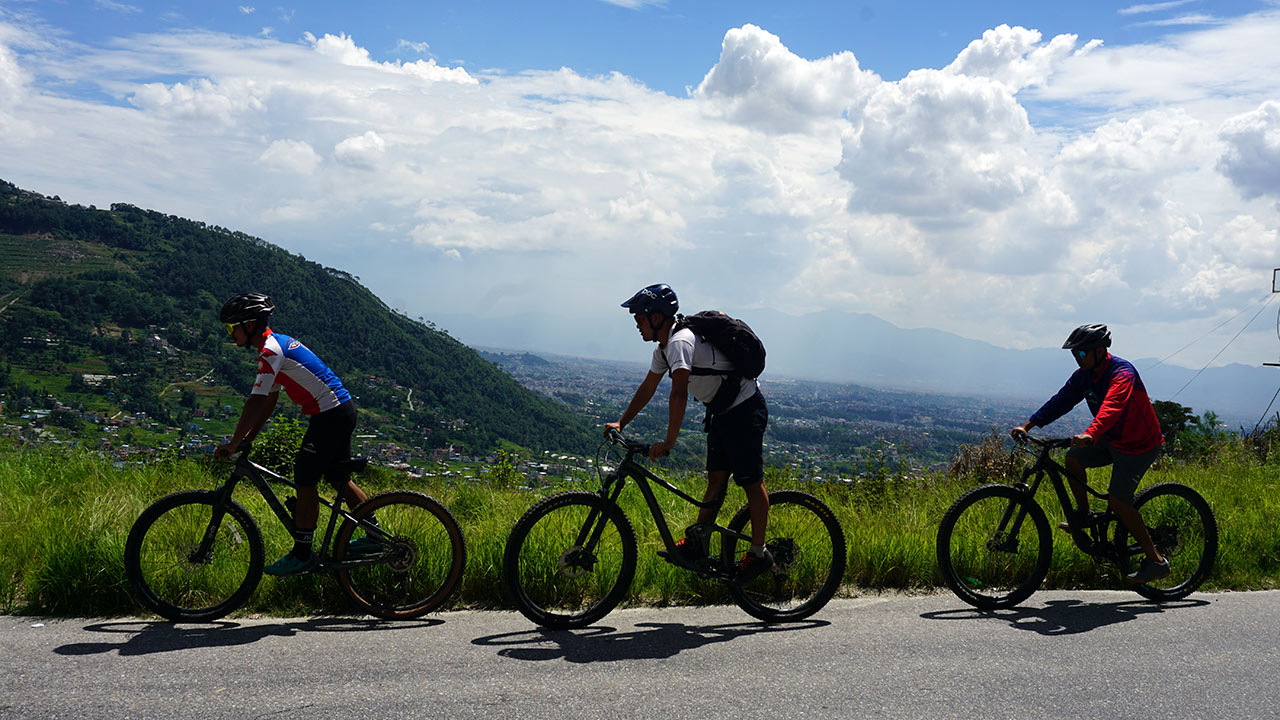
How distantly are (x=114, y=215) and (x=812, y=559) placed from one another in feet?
373

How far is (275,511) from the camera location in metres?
4.95

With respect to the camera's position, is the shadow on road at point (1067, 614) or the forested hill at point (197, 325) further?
the forested hill at point (197, 325)

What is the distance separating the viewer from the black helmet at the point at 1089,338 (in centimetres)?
559

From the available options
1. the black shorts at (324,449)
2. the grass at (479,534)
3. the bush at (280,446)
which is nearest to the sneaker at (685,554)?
the grass at (479,534)

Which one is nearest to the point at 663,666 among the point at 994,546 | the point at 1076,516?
the point at 994,546

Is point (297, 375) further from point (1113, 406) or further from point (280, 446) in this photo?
point (1113, 406)

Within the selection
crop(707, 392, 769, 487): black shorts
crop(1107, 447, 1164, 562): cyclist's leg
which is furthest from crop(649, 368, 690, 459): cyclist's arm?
crop(1107, 447, 1164, 562): cyclist's leg

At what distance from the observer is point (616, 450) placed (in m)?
5.05

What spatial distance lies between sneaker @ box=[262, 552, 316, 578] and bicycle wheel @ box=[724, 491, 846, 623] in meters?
2.76

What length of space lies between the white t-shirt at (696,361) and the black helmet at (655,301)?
207 millimetres

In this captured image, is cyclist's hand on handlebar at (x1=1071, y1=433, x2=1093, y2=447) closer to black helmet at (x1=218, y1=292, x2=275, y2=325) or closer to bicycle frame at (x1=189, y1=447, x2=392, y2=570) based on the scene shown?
bicycle frame at (x1=189, y1=447, x2=392, y2=570)

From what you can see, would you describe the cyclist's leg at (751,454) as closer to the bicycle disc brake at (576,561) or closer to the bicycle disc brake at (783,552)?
the bicycle disc brake at (783,552)

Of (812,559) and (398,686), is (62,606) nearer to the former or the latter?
(398,686)

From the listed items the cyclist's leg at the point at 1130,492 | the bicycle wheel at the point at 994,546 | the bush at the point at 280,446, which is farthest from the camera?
the bush at the point at 280,446
